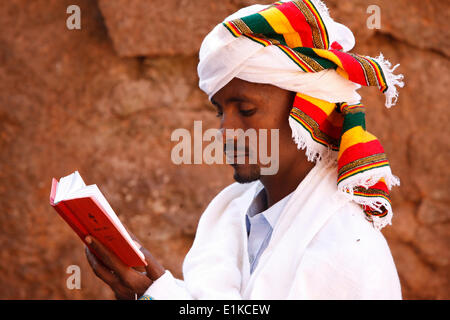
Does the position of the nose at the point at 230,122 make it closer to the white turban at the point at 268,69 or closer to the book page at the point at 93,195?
the white turban at the point at 268,69

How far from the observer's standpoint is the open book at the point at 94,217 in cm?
180

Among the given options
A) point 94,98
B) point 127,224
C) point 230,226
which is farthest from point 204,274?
point 94,98

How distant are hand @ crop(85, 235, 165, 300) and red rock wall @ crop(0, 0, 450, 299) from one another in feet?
8.46

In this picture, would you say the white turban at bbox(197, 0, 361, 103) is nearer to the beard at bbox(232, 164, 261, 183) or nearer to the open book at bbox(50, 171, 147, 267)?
the beard at bbox(232, 164, 261, 183)

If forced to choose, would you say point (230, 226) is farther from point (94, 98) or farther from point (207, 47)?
point (94, 98)

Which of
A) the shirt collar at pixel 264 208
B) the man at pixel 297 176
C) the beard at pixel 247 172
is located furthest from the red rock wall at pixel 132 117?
the beard at pixel 247 172

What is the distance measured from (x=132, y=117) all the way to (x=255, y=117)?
8.97 feet

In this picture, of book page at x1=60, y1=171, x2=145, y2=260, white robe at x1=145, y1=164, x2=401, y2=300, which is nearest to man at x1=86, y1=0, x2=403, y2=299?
white robe at x1=145, y1=164, x2=401, y2=300

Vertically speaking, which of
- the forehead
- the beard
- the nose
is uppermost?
the forehead

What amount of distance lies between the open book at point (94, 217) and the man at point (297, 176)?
60 millimetres

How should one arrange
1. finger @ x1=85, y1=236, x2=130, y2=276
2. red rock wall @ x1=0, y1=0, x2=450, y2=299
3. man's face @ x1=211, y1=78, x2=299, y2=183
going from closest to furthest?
finger @ x1=85, y1=236, x2=130, y2=276
man's face @ x1=211, y1=78, x2=299, y2=183
red rock wall @ x1=0, y1=0, x2=450, y2=299

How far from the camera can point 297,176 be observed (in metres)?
2.22

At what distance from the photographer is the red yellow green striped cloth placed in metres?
1.98

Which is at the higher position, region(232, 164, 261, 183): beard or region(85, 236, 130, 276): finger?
region(232, 164, 261, 183): beard
